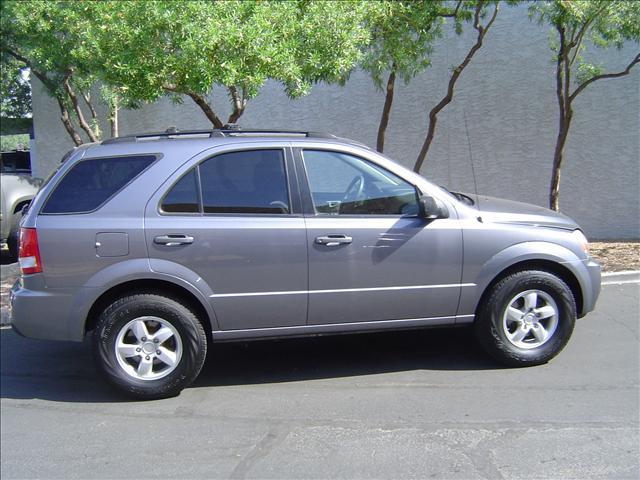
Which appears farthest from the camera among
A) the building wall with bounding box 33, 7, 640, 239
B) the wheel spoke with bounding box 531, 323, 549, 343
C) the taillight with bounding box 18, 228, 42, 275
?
the building wall with bounding box 33, 7, 640, 239

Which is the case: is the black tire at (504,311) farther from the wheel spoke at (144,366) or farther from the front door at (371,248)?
the wheel spoke at (144,366)

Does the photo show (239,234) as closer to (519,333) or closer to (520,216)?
(520,216)

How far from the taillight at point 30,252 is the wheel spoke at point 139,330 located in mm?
795

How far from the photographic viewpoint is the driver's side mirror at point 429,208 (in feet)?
16.4

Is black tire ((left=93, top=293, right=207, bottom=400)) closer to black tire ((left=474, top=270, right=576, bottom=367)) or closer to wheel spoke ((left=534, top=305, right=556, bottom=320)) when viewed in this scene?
black tire ((left=474, top=270, right=576, bottom=367))

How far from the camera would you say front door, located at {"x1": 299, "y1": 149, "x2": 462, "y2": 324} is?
4961 mm

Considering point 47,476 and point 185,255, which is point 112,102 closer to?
point 185,255

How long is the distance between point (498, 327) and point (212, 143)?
2721mm

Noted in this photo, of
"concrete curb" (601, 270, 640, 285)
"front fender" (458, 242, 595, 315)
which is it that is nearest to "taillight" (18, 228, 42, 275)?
"front fender" (458, 242, 595, 315)

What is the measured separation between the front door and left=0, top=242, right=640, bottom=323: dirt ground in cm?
439

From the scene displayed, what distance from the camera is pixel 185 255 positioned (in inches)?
188

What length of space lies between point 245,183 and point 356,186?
88 centimetres

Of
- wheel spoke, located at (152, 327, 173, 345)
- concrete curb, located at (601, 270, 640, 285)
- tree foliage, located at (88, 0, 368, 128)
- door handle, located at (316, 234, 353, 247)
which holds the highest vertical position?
tree foliage, located at (88, 0, 368, 128)

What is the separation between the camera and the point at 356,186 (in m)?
5.16
